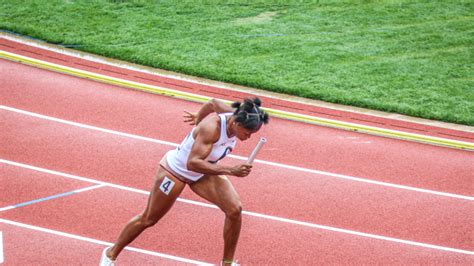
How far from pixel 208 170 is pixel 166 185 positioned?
51 centimetres

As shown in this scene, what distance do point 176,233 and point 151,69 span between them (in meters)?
5.97

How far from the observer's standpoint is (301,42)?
16.0 m

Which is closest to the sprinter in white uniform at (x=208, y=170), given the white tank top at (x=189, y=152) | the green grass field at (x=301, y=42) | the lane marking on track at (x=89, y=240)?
the white tank top at (x=189, y=152)

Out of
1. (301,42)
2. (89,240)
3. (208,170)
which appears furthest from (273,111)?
(208,170)

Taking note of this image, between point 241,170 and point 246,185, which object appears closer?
point 241,170

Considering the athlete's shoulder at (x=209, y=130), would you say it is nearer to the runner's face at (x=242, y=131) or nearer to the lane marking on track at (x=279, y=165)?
the runner's face at (x=242, y=131)

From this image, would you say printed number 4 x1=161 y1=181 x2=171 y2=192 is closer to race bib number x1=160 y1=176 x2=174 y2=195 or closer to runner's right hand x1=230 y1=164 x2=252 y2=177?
race bib number x1=160 y1=176 x2=174 y2=195

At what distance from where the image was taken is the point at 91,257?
329 inches

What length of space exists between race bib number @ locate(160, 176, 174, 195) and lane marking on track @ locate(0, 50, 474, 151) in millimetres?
5527

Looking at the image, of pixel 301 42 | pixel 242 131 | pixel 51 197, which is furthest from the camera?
pixel 301 42

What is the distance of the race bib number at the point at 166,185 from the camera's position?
7.50m

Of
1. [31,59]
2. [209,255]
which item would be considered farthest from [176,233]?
[31,59]

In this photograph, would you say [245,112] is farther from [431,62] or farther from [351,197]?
[431,62]

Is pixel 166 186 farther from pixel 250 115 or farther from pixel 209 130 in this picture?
pixel 250 115
